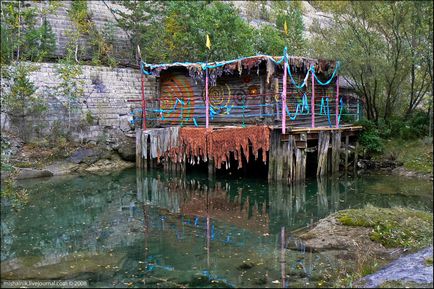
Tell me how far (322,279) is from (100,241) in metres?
5.23

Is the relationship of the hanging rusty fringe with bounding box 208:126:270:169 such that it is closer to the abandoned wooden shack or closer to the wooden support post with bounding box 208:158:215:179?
the abandoned wooden shack

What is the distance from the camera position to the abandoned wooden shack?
16.7 meters

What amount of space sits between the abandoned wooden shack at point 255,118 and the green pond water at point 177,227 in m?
1.04

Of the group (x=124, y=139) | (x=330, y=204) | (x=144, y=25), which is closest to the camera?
(x=330, y=204)

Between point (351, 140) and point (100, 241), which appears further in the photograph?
point (351, 140)

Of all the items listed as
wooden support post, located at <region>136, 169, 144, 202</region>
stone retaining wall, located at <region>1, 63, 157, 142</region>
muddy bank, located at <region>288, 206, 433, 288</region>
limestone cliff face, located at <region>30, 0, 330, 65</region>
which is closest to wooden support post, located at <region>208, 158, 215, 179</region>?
wooden support post, located at <region>136, 169, 144, 202</region>

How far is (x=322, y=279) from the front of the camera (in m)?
7.99

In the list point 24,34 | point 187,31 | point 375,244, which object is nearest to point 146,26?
point 187,31

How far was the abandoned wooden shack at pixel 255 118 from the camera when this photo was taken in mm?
16656

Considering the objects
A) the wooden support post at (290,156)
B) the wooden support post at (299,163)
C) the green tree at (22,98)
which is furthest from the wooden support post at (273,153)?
the green tree at (22,98)

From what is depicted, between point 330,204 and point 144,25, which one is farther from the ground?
point 144,25

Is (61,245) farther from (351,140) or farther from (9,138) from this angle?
(351,140)

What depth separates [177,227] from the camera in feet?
38.8

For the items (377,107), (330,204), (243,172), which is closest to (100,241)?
(330,204)
